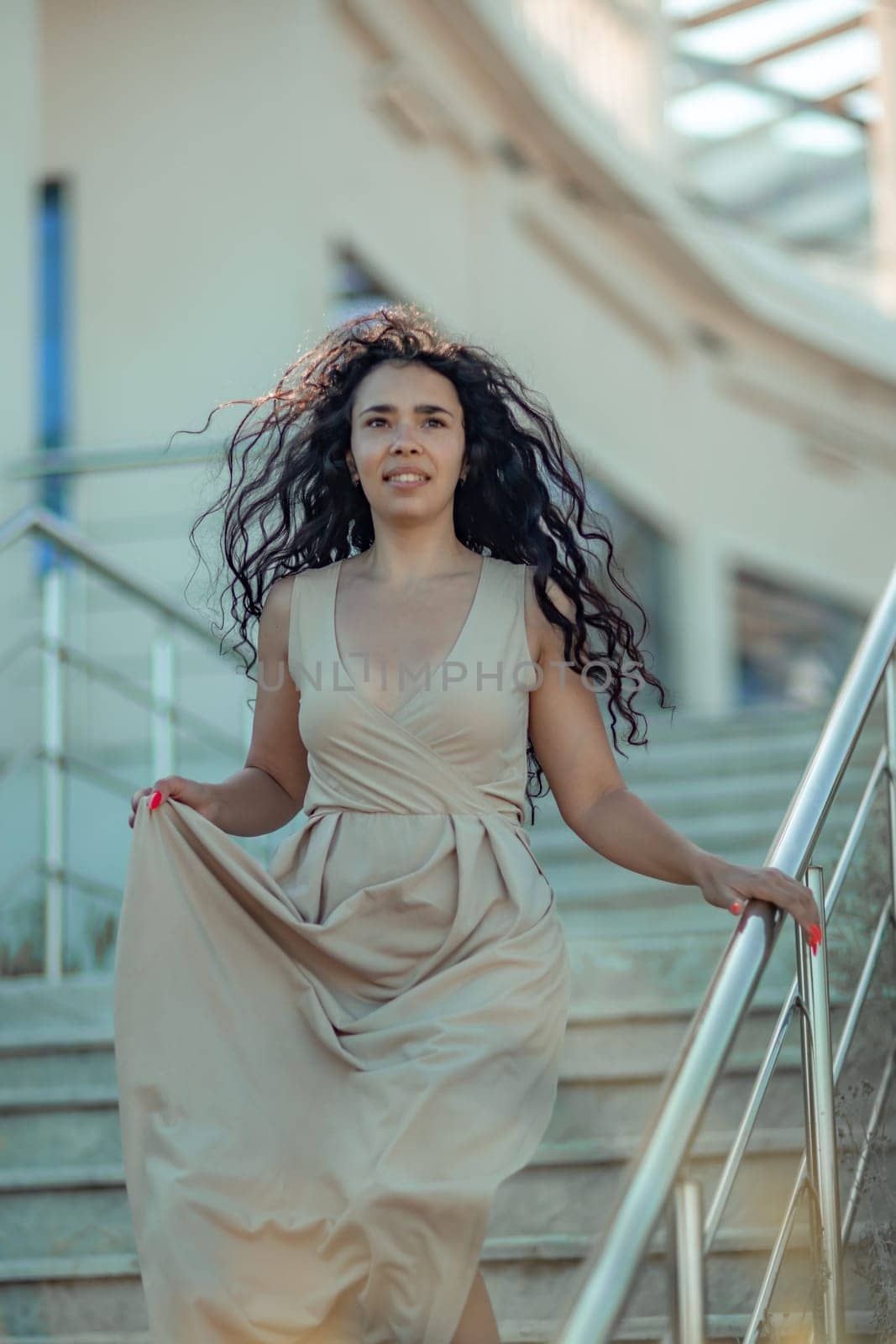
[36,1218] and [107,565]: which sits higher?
[107,565]

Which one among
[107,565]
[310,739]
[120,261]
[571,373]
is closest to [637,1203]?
[310,739]

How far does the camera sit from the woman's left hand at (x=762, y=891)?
196 centimetres

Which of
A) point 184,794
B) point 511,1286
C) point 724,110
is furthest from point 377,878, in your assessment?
point 724,110

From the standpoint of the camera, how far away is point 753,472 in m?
11.4

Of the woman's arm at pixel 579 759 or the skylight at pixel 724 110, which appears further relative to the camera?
the skylight at pixel 724 110

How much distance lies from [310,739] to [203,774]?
3695 millimetres

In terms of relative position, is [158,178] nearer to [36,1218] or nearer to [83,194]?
[83,194]

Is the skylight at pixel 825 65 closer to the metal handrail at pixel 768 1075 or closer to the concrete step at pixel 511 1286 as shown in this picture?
the metal handrail at pixel 768 1075

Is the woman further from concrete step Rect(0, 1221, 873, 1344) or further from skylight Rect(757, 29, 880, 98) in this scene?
skylight Rect(757, 29, 880, 98)

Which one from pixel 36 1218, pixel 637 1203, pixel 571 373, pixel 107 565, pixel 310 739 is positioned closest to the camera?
pixel 637 1203

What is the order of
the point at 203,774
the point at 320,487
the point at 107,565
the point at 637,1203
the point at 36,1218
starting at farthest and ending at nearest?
the point at 203,774
the point at 107,565
the point at 36,1218
the point at 320,487
the point at 637,1203

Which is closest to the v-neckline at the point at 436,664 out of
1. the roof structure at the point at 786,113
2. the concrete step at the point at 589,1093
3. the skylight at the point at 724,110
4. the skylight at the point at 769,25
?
the concrete step at the point at 589,1093

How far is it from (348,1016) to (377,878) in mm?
185

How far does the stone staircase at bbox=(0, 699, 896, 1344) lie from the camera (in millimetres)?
2707
